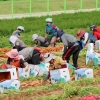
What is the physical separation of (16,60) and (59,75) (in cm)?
142

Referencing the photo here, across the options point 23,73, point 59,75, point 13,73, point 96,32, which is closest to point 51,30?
point 96,32

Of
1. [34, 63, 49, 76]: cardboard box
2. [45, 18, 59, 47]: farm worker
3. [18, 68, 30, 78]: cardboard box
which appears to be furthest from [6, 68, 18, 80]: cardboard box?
[45, 18, 59, 47]: farm worker

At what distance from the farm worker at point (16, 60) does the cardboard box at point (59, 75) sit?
0.96 m

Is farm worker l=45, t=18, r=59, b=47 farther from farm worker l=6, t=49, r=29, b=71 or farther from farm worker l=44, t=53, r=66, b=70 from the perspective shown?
farm worker l=6, t=49, r=29, b=71

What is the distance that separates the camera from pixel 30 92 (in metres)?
12.3

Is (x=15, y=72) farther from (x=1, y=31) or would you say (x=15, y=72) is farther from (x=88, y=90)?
(x=1, y=31)

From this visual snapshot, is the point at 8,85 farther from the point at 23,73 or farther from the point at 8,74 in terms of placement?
the point at 23,73

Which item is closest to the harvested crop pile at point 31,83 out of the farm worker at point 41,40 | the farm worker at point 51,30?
the farm worker at point 41,40

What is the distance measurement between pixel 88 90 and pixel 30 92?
4.52ft

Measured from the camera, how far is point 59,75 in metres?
13.8

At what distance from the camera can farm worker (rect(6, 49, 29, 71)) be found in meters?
14.4

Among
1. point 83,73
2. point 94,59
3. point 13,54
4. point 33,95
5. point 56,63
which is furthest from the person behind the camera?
point 94,59

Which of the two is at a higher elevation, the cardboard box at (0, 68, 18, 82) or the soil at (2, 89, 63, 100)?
the cardboard box at (0, 68, 18, 82)

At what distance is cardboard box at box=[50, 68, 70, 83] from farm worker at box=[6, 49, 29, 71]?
3.14 ft
